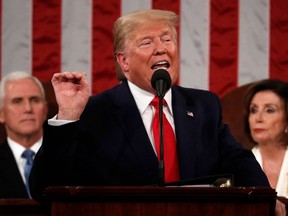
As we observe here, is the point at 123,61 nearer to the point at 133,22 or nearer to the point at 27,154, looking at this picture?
the point at 133,22

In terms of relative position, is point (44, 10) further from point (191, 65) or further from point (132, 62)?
point (132, 62)

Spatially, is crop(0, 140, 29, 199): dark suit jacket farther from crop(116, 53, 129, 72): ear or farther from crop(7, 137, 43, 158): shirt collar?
crop(116, 53, 129, 72): ear

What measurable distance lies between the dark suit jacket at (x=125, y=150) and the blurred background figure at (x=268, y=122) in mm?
1632

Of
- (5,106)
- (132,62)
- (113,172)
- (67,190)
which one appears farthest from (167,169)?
(5,106)

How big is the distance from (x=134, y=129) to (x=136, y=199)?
0.64 m

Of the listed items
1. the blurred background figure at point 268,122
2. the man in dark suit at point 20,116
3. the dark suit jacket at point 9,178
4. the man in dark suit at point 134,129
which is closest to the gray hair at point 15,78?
the man in dark suit at point 20,116

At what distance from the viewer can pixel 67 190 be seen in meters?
2.25

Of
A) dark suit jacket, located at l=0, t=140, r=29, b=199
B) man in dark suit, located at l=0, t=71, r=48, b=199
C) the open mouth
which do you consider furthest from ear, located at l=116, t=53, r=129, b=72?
man in dark suit, located at l=0, t=71, r=48, b=199

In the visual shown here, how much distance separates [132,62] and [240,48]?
2.25 m

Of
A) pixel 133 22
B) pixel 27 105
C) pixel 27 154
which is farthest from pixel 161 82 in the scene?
pixel 27 105

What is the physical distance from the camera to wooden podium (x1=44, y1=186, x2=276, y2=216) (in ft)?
7.39

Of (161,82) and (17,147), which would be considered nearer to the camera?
(161,82)

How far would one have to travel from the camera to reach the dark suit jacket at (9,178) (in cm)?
448

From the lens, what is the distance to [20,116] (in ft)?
16.0
